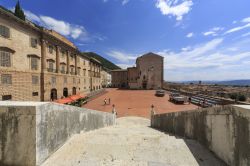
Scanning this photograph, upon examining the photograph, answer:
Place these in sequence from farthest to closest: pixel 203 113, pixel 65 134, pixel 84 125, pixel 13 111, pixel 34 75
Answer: pixel 34 75 → pixel 84 125 → pixel 203 113 → pixel 65 134 → pixel 13 111

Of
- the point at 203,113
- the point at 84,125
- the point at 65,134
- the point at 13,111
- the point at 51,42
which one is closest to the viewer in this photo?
the point at 13,111

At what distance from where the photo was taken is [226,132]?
105 inches

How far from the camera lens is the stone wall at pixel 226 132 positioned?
2.15 metres

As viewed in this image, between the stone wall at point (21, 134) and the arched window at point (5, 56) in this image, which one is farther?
the arched window at point (5, 56)

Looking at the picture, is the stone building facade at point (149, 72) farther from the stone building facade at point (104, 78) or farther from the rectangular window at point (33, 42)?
the rectangular window at point (33, 42)

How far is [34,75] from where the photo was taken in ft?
75.8

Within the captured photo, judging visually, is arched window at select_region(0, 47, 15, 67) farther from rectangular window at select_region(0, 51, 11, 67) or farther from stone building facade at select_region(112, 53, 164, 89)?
stone building facade at select_region(112, 53, 164, 89)

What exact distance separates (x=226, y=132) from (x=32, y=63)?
26.0 m

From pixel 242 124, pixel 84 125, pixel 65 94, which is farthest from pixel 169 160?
pixel 65 94

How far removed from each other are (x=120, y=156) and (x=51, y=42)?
29332mm

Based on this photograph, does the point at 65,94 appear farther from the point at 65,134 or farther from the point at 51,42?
the point at 65,134

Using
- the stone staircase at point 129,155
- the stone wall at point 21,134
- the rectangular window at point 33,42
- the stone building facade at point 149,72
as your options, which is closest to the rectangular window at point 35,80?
the rectangular window at point 33,42

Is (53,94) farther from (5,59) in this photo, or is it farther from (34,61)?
(5,59)

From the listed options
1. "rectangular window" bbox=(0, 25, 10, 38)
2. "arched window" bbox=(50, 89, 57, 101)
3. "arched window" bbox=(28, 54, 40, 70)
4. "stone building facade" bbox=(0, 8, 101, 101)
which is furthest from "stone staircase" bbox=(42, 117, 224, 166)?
"arched window" bbox=(50, 89, 57, 101)
